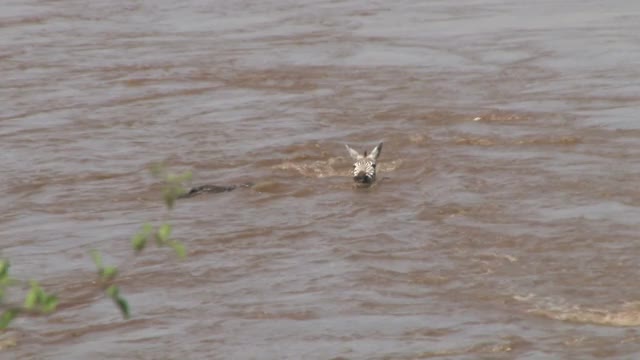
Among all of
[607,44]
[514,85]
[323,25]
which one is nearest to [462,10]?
[323,25]

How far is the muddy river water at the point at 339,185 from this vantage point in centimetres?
845

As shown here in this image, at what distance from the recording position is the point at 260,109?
15.1m

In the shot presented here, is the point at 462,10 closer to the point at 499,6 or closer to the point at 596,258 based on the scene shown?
the point at 499,6

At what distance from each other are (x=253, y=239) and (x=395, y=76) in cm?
637

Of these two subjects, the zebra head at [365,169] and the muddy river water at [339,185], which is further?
the zebra head at [365,169]

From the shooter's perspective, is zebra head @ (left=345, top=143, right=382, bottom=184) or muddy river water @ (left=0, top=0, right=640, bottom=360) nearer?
muddy river water @ (left=0, top=0, right=640, bottom=360)

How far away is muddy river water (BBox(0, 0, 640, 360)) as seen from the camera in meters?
8.45

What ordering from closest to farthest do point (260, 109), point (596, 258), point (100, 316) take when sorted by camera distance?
point (100, 316), point (596, 258), point (260, 109)

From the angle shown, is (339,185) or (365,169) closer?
(365,169)

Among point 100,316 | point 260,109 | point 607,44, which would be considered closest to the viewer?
point 100,316

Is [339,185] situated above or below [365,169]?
below

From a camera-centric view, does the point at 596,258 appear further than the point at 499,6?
No

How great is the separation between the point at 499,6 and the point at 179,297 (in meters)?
13.2

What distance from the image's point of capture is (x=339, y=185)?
11977 mm
